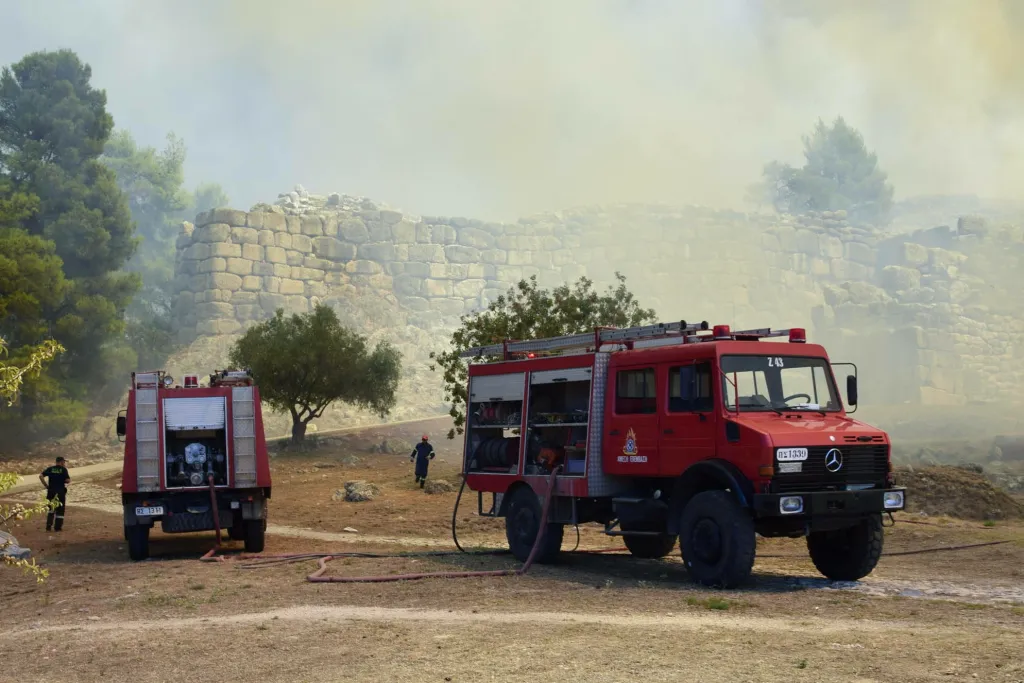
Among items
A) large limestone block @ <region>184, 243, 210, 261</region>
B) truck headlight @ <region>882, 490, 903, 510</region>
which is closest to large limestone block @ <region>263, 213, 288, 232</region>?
large limestone block @ <region>184, 243, 210, 261</region>

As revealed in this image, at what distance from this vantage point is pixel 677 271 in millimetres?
111000

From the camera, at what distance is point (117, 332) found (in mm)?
59000

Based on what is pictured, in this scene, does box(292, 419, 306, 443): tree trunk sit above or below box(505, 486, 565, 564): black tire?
above

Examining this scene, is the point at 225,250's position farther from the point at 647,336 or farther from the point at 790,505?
the point at 790,505

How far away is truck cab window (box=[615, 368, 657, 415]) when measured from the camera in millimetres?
14133

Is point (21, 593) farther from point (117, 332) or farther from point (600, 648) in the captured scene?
point (117, 332)

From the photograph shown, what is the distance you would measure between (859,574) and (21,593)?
10889 millimetres

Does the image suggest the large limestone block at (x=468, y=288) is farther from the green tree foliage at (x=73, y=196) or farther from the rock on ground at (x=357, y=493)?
the rock on ground at (x=357, y=493)

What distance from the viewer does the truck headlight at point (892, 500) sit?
1278 cm

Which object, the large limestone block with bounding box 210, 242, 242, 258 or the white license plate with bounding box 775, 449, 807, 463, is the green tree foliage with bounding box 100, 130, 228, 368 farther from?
the white license plate with bounding box 775, 449, 807, 463

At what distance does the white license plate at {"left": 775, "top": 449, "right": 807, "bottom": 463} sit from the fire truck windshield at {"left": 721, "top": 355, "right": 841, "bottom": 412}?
923 millimetres

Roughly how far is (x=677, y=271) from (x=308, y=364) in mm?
72330

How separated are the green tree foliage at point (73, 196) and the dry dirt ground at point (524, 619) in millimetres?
40616

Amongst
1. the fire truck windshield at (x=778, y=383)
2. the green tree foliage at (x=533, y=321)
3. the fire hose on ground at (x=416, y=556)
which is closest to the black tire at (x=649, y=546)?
the fire hose on ground at (x=416, y=556)
